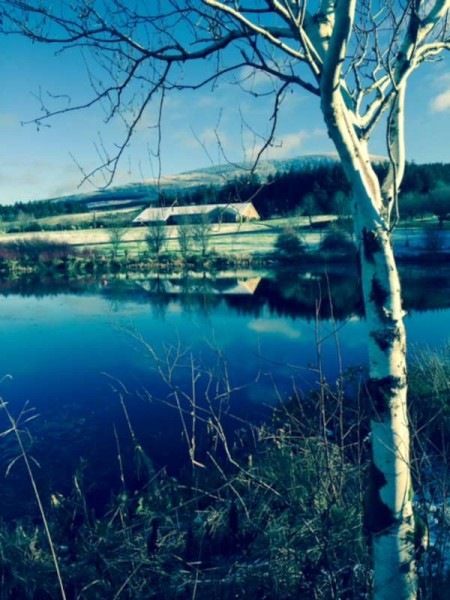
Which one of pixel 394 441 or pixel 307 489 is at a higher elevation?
pixel 394 441

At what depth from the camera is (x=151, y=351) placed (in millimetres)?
4039

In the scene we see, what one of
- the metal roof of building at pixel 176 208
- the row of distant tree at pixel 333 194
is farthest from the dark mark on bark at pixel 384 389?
the row of distant tree at pixel 333 194

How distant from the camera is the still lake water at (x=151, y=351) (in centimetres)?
820

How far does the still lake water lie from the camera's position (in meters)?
8.20

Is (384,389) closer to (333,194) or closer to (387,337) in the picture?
(387,337)

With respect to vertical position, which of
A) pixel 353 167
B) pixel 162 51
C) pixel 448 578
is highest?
pixel 162 51

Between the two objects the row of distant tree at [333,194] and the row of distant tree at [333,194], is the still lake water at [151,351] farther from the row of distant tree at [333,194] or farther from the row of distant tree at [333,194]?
the row of distant tree at [333,194]

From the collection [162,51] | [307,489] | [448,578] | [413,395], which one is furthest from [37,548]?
[413,395]

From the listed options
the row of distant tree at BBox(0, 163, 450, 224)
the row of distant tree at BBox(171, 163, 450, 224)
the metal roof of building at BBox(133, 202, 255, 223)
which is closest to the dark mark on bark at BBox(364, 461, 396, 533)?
the metal roof of building at BBox(133, 202, 255, 223)

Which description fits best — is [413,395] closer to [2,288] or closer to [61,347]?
[61,347]

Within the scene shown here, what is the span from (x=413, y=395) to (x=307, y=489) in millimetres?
4339

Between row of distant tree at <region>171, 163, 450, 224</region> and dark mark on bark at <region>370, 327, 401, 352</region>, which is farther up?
row of distant tree at <region>171, 163, 450, 224</region>

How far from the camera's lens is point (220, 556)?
4.69 metres

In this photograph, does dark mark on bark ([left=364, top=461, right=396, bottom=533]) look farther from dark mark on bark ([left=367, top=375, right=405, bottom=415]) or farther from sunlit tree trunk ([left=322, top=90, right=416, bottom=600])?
dark mark on bark ([left=367, top=375, right=405, bottom=415])
